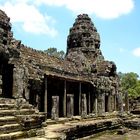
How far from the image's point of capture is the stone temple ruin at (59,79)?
14.4 meters

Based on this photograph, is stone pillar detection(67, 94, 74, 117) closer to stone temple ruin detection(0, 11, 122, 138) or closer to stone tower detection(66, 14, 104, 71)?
stone temple ruin detection(0, 11, 122, 138)

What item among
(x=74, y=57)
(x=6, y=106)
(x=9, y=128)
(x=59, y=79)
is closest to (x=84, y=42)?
(x=74, y=57)

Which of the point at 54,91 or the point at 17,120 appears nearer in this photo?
the point at 17,120

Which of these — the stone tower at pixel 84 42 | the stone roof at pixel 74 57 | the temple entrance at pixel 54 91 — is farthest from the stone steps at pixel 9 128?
the stone tower at pixel 84 42

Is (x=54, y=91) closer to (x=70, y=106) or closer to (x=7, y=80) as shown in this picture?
(x=70, y=106)

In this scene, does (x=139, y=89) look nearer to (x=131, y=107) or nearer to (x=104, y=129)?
(x=131, y=107)

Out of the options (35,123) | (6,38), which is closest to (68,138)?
(35,123)

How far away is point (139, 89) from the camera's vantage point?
53844 millimetres

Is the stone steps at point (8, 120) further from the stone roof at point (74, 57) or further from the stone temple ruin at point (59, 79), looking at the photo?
the stone roof at point (74, 57)

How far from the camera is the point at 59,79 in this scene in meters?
21.0

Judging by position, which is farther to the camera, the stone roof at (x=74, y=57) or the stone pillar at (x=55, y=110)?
the stone pillar at (x=55, y=110)

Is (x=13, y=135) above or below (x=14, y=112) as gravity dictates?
below

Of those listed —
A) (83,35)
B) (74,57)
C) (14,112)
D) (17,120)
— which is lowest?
(17,120)

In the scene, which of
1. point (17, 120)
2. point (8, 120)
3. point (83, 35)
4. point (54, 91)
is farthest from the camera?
point (83, 35)
